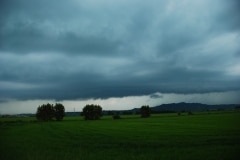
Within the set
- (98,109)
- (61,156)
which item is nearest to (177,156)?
(61,156)

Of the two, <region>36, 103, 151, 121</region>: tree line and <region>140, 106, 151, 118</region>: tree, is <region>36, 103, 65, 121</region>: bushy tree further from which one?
<region>140, 106, 151, 118</region>: tree

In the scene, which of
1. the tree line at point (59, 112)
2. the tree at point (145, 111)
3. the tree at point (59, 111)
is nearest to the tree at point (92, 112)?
the tree line at point (59, 112)

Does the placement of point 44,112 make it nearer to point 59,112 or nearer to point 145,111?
point 59,112

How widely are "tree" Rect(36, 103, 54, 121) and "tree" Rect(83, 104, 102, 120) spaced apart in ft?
69.9

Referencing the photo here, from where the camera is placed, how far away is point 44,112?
595 feet

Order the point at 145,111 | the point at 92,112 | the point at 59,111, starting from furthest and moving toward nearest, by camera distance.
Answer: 1. the point at 145,111
2. the point at 92,112
3. the point at 59,111

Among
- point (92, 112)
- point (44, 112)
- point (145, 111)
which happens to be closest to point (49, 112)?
point (44, 112)

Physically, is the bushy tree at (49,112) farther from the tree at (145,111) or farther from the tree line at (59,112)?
the tree at (145,111)

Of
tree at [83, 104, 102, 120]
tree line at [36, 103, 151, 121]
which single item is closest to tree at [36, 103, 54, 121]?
tree line at [36, 103, 151, 121]

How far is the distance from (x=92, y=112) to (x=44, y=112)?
30.2 meters

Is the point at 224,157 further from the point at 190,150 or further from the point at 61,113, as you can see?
the point at 61,113

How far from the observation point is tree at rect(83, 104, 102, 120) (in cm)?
18200

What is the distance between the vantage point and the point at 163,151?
84.0ft

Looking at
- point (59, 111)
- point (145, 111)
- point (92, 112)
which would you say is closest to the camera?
point (59, 111)
